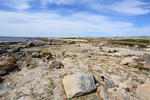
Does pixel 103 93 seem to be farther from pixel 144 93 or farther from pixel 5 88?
pixel 5 88

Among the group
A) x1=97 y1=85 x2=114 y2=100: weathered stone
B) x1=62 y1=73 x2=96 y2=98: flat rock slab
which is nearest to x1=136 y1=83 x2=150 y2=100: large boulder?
x1=97 y1=85 x2=114 y2=100: weathered stone

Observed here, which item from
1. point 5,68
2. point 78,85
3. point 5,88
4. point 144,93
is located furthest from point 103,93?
point 5,68

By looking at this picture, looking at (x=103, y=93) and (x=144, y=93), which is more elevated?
(x=144, y=93)

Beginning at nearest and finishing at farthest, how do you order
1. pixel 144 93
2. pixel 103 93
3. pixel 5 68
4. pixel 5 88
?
pixel 144 93, pixel 103 93, pixel 5 88, pixel 5 68

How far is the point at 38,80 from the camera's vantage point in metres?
4.41

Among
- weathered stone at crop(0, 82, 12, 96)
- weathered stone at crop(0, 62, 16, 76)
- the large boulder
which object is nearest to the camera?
the large boulder

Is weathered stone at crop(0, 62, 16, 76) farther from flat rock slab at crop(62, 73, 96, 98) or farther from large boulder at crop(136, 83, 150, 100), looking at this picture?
large boulder at crop(136, 83, 150, 100)

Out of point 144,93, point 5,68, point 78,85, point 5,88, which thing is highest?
point 5,68

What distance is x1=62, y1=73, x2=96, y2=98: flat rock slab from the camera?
3305 mm

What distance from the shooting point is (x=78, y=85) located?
11.5 feet

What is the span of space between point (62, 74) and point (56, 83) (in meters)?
0.85

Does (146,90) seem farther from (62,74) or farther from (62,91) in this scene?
(62,74)

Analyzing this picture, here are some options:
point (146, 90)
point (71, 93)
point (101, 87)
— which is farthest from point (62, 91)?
point (146, 90)

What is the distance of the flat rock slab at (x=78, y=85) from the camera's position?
3305mm
